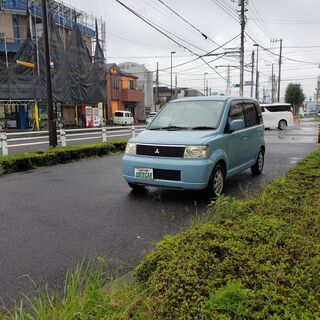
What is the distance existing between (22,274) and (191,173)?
2835 mm

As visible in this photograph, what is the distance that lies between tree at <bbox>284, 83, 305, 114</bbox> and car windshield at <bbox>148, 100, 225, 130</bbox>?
63.1 meters

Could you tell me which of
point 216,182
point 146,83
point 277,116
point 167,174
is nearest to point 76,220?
point 167,174

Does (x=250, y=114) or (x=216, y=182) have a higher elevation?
(x=250, y=114)

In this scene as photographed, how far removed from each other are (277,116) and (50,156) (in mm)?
21896

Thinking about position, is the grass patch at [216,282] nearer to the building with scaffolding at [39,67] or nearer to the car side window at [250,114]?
the car side window at [250,114]

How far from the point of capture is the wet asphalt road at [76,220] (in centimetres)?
342

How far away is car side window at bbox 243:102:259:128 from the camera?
7.17m

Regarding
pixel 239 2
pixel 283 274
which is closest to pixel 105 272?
→ pixel 283 274

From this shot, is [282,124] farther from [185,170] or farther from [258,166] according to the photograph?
[185,170]

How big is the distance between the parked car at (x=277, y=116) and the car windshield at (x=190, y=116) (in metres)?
22.1

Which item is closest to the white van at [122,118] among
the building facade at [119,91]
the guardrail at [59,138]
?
the building facade at [119,91]

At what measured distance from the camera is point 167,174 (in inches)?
211

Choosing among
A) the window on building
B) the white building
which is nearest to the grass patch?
the window on building

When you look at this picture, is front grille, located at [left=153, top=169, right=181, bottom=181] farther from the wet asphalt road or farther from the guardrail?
the guardrail
